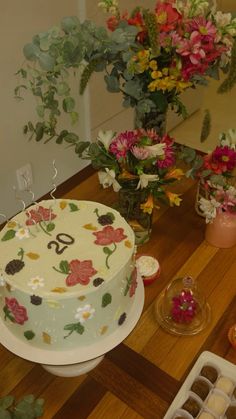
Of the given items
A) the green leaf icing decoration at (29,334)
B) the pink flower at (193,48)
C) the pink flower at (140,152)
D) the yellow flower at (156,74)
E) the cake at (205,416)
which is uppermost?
the pink flower at (193,48)

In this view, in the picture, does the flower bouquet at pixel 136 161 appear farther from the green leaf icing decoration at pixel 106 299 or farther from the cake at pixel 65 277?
the green leaf icing decoration at pixel 106 299

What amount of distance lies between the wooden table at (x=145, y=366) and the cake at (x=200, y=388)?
39 millimetres

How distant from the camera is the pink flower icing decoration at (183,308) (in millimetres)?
973

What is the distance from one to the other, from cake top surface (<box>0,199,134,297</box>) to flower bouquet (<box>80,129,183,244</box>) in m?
0.14

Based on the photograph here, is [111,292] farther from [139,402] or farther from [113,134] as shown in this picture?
[113,134]

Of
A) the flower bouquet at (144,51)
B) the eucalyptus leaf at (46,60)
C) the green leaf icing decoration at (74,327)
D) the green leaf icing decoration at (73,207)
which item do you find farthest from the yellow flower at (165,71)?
the green leaf icing decoration at (74,327)

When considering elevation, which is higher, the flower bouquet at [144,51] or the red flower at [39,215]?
the flower bouquet at [144,51]

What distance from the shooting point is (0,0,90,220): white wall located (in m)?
1.31

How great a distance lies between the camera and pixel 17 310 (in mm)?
722

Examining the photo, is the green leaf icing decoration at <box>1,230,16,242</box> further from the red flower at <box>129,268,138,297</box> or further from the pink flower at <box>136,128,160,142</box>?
the pink flower at <box>136,128,160,142</box>

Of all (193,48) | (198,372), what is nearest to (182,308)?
(198,372)

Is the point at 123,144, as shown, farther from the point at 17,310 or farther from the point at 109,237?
the point at 17,310

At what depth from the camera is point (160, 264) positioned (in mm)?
1116

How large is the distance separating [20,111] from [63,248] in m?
0.88
